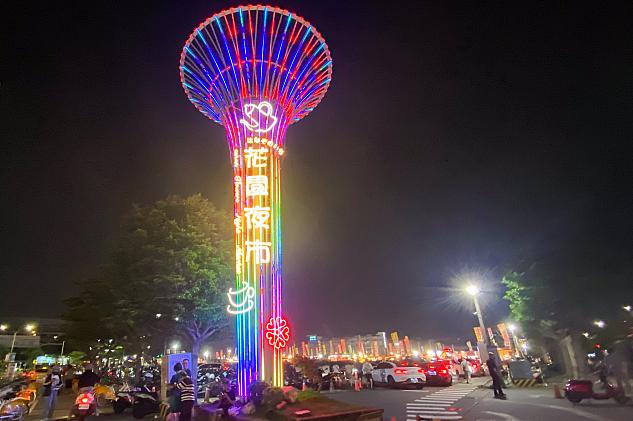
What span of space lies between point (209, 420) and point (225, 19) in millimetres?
12804

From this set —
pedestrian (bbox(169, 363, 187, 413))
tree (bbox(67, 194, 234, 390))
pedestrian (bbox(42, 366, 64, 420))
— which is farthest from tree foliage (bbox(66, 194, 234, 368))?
pedestrian (bbox(169, 363, 187, 413))

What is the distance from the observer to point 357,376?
930 inches

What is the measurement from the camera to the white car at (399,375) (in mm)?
21250

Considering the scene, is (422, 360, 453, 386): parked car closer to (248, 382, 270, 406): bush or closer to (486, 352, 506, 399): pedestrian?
(486, 352, 506, 399): pedestrian

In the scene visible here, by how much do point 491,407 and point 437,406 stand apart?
1.72 metres

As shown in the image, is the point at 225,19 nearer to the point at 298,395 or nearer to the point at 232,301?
the point at 232,301

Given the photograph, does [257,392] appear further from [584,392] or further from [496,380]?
[584,392]

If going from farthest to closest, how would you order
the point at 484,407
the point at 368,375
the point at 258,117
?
the point at 368,375 → the point at 258,117 → the point at 484,407

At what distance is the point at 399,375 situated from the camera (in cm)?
2169

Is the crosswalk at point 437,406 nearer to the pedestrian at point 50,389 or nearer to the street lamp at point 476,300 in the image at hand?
the street lamp at point 476,300

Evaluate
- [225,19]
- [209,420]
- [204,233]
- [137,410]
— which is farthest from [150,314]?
[225,19]

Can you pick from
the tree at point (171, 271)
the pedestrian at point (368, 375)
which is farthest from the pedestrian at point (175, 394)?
the pedestrian at point (368, 375)

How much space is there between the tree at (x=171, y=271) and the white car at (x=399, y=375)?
29.3ft

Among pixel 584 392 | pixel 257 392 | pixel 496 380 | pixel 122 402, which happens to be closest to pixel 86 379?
pixel 122 402
